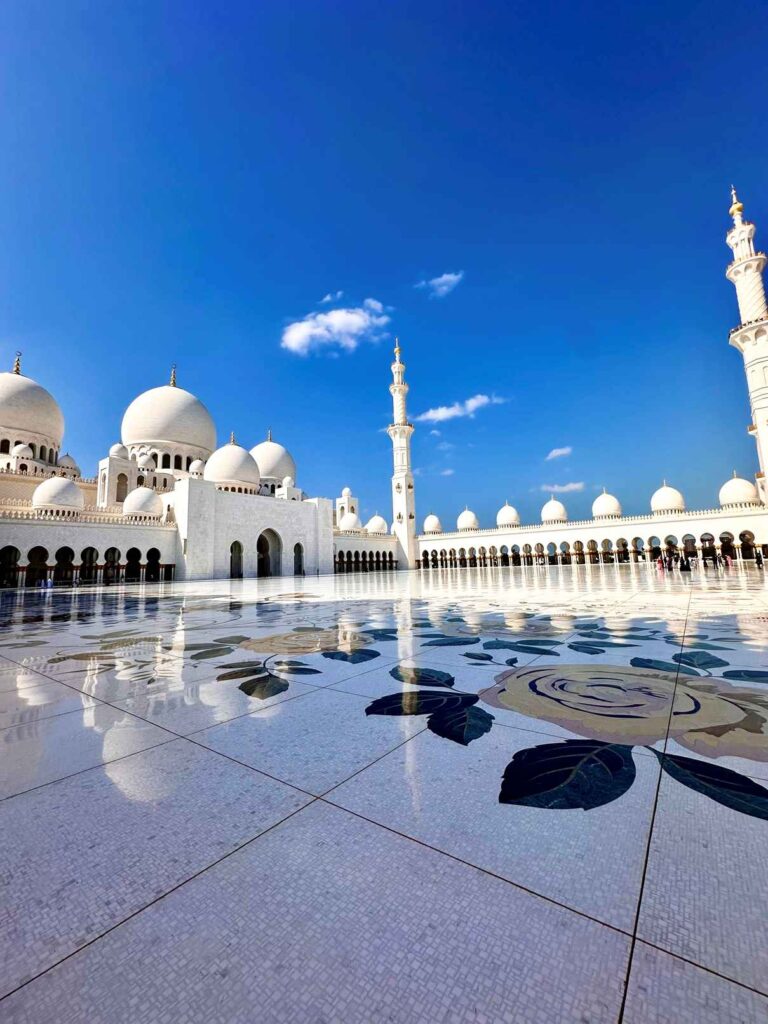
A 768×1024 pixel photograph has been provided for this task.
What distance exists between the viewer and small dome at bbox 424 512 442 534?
41.2 m

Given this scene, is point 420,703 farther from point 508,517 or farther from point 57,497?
point 508,517

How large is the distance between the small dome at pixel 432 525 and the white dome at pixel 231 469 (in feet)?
57.5

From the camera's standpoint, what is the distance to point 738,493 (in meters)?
29.2

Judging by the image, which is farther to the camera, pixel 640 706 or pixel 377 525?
pixel 377 525

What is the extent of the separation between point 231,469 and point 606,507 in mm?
25601

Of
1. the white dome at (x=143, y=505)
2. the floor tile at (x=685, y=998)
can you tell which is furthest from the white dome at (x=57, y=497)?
the floor tile at (x=685, y=998)

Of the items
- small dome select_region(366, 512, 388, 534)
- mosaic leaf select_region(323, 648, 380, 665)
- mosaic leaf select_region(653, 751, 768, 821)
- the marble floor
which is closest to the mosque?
small dome select_region(366, 512, 388, 534)

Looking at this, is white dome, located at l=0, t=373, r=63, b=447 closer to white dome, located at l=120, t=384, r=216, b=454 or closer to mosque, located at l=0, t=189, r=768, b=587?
mosque, located at l=0, t=189, r=768, b=587

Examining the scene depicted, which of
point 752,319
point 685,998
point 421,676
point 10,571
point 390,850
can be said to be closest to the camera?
point 685,998

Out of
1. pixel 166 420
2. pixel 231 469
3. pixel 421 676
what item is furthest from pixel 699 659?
pixel 166 420

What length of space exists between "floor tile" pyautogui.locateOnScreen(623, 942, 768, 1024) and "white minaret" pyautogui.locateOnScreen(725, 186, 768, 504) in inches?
1175

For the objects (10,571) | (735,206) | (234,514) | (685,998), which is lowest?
(685,998)

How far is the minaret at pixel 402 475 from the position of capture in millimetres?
35406

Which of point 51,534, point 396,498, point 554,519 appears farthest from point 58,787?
point 554,519
